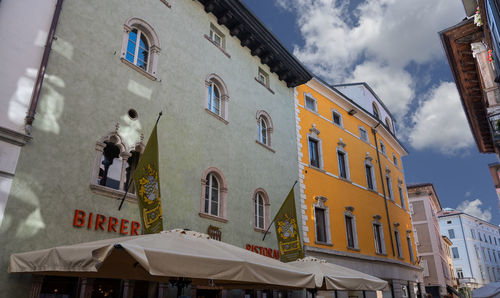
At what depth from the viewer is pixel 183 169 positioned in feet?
35.8

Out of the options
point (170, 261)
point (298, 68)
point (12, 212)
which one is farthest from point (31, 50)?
point (298, 68)

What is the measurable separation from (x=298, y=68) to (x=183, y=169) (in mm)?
9731

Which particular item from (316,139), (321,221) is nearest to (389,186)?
(316,139)

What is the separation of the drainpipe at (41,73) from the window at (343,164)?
15614mm

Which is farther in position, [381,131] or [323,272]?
[381,131]

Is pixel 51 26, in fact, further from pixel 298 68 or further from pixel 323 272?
pixel 298 68

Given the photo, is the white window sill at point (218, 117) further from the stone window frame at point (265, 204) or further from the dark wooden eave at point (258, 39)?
the dark wooden eave at point (258, 39)

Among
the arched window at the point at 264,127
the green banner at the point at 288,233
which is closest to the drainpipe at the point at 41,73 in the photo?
the green banner at the point at 288,233

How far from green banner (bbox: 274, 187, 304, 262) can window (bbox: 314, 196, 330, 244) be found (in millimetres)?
5630

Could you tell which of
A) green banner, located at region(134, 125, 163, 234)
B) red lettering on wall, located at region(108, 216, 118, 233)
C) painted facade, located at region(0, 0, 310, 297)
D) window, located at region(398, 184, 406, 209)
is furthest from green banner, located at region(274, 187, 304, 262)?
window, located at region(398, 184, 406, 209)

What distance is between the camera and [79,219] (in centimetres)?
795

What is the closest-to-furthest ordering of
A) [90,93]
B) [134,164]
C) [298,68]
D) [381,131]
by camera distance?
[90,93] < [134,164] < [298,68] < [381,131]

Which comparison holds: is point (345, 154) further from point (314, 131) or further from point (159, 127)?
point (159, 127)

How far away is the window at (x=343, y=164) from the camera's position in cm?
2051
